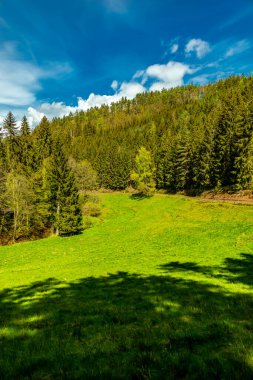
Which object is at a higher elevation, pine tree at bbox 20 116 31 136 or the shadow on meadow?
pine tree at bbox 20 116 31 136

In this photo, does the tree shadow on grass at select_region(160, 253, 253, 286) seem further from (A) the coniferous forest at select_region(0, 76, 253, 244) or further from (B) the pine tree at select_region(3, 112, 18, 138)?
(B) the pine tree at select_region(3, 112, 18, 138)

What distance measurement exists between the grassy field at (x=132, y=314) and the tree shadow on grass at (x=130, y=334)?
0.03 m

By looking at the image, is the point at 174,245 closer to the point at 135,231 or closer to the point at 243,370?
the point at 135,231

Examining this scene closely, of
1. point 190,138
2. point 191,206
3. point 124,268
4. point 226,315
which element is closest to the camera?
point 226,315

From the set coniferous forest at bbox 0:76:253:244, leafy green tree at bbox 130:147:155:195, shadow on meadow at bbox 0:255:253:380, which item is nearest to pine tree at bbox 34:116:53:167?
coniferous forest at bbox 0:76:253:244

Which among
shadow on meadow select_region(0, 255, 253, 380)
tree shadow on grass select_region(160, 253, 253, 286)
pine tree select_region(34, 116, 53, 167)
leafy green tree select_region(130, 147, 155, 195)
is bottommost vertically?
tree shadow on grass select_region(160, 253, 253, 286)

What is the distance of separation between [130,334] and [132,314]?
208cm

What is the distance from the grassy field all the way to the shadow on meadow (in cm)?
3

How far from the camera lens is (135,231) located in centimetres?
4350

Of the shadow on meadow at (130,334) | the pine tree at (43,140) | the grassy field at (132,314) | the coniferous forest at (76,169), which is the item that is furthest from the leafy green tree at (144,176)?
the shadow on meadow at (130,334)

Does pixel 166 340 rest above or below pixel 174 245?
above

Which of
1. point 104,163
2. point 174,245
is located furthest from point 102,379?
point 104,163

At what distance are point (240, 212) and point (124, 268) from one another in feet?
108

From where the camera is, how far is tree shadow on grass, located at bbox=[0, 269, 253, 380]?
5.61 metres
